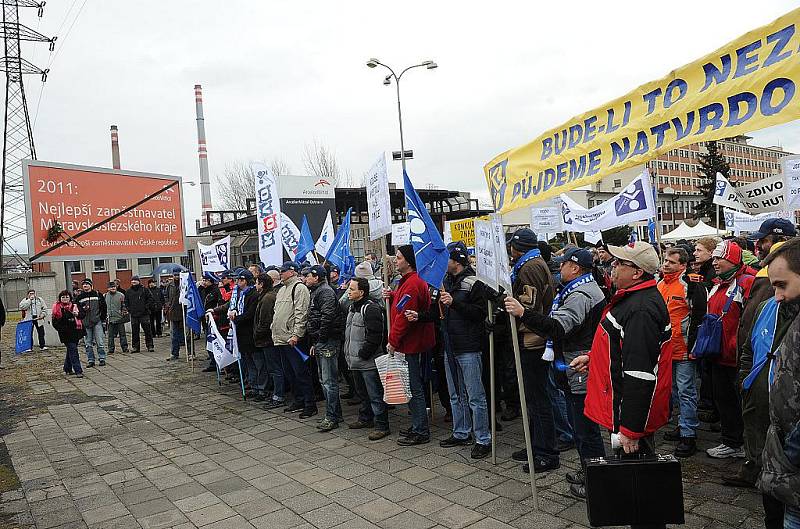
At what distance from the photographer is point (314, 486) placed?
5.26 meters

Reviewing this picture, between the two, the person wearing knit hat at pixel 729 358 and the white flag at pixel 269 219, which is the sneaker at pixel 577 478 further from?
the white flag at pixel 269 219

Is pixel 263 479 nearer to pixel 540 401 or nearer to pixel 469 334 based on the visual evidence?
pixel 469 334

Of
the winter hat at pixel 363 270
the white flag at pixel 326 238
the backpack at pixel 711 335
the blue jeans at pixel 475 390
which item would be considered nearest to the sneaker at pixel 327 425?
the winter hat at pixel 363 270

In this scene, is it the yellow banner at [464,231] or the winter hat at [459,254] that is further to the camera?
the yellow banner at [464,231]

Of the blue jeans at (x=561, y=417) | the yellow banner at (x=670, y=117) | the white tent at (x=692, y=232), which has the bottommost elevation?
the blue jeans at (x=561, y=417)

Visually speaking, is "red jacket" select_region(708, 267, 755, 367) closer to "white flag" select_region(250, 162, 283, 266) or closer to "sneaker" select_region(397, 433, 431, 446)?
"sneaker" select_region(397, 433, 431, 446)

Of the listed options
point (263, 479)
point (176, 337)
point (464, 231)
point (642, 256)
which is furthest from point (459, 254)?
point (176, 337)

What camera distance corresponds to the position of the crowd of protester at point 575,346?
10.8 ft

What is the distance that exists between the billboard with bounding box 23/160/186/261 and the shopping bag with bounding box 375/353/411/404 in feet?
38.8

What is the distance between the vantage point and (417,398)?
6.28m

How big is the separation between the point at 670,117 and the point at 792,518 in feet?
8.24

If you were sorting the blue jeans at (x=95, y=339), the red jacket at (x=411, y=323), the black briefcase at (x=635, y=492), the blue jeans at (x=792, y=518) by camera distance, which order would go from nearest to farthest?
the blue jeans at (x=792, y=518)
the black briefcase at (x=635, y=492)
the red jacket at (x=411, y=323)
the blue jeans at (x=95, y=339)

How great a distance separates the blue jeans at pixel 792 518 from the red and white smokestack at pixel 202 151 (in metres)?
56.9

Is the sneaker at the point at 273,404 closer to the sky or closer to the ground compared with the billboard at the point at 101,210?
closer to the ground
